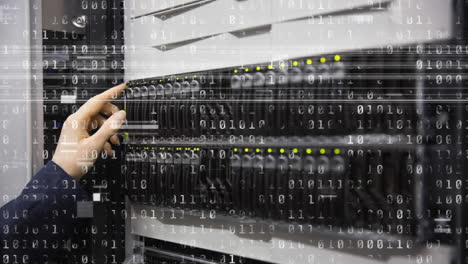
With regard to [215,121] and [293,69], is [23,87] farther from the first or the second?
[293,69]

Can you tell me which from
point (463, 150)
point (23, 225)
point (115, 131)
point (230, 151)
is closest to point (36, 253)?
point (23, 225)

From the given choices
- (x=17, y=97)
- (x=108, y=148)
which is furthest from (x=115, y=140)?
(x=17, y=97)

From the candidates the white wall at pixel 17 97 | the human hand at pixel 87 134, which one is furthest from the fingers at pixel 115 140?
the white wall at pixel 17 97

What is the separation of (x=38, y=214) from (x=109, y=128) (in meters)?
0.26

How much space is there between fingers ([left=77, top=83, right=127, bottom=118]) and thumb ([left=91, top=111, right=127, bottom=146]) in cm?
4

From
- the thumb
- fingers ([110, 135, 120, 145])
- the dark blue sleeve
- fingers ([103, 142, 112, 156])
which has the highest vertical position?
the thumb

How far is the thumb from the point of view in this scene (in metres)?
0.98

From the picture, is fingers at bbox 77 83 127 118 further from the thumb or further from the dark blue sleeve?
the dark blue sleeve

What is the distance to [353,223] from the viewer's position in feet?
2.75

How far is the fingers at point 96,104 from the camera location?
1.00m

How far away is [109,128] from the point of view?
3.33ft

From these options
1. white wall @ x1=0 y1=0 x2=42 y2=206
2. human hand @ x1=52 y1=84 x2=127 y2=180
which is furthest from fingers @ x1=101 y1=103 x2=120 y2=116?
white wall @ x1=0 y1=0 x2=42 y2=206

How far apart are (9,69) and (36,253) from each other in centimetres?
41

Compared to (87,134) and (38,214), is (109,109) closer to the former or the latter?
(87,134)
